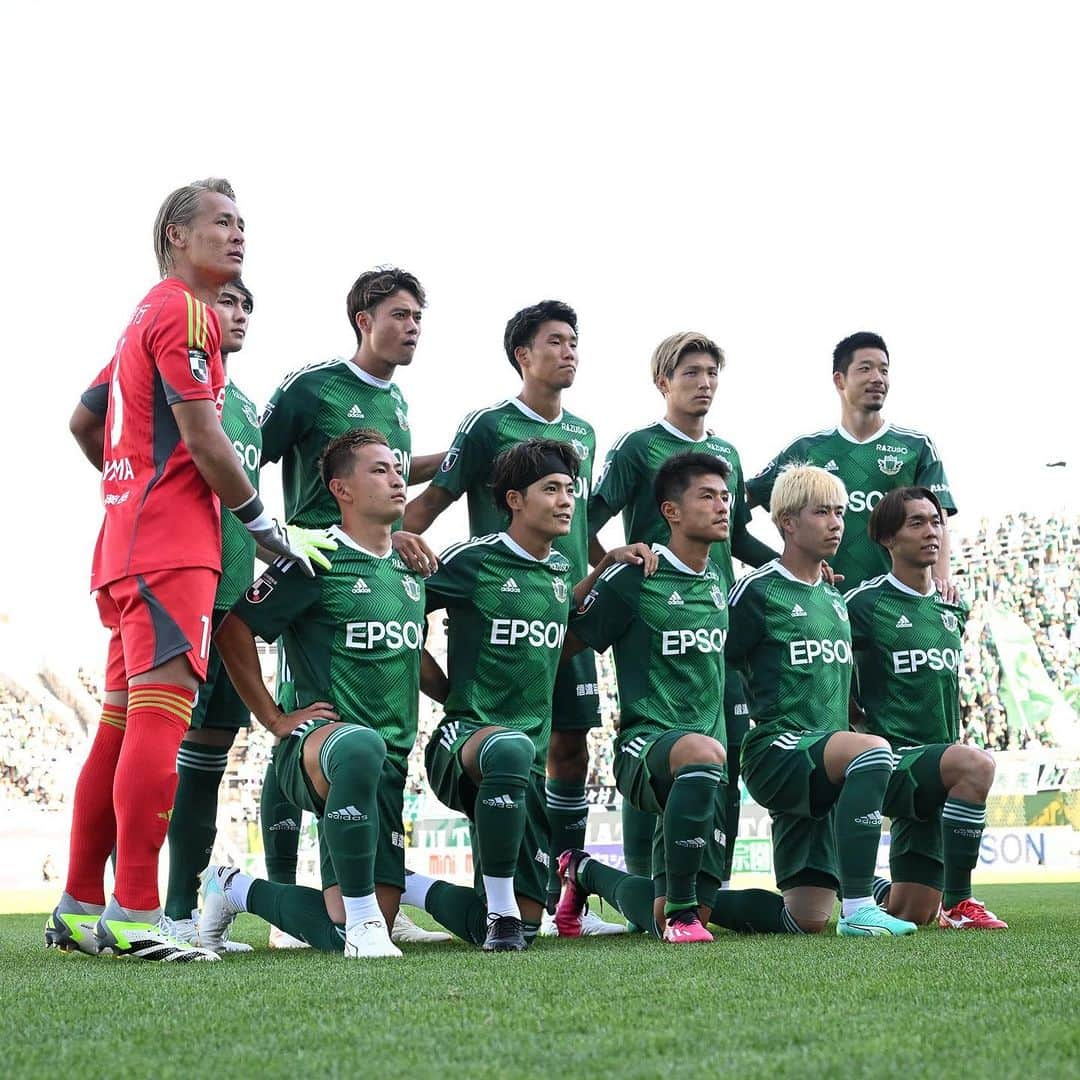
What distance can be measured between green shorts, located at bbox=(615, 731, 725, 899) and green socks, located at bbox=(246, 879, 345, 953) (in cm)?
115

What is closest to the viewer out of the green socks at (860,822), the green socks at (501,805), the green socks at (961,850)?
the green socks at (501,805)

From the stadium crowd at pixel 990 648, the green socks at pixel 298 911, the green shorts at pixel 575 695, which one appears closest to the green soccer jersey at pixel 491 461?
the green shorts at pixel 575 695

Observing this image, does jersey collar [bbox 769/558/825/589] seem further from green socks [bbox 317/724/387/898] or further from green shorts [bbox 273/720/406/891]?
green socks [bbox 317/724/387/898]

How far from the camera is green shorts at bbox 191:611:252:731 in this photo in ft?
15.4

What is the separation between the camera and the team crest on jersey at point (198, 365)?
3.71 meters

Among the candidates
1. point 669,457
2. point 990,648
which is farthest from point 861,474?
point 990,648

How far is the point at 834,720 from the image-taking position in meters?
5.06

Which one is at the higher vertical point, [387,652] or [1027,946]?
[387,652]

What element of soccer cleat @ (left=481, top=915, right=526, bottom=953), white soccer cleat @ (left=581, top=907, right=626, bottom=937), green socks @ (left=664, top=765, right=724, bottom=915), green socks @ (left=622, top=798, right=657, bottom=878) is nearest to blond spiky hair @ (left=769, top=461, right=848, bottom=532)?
green socks @ (left=664, top=765, right=724, bottom=915)

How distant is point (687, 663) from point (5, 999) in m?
2.73

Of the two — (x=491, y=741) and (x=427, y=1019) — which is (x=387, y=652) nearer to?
(x=491, y=741)

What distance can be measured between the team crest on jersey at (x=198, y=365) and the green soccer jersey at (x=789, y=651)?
2.31 metres

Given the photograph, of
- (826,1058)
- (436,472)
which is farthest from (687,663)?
(826,1058)

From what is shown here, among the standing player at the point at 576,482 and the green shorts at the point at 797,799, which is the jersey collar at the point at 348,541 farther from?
the green shorts at the point at 797,799
